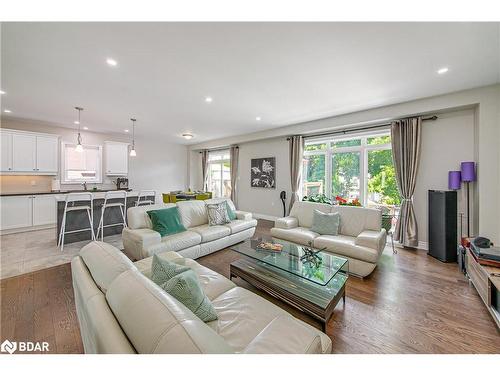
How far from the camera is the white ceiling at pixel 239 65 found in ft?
5.79

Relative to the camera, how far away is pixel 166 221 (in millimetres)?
2963

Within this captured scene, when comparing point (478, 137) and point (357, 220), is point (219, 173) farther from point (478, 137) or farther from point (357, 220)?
point (478, 137)

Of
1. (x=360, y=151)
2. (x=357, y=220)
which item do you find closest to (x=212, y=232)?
(x=357, y=220)

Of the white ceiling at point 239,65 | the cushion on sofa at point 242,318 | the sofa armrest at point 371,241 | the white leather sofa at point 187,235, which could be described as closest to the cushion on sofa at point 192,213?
the white leather sofa at point 187,235

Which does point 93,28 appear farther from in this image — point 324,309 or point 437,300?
point 437,300

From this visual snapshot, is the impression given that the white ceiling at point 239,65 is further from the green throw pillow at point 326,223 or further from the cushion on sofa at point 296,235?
the cushion on sofa at point 296,235

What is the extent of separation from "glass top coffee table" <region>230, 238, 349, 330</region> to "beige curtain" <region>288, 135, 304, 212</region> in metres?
2.76

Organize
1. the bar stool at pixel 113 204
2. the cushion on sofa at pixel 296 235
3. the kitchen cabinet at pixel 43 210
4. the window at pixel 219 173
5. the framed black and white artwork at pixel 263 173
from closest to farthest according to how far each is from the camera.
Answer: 1. the cushion on sofa at pixel 296 235
2. the bar stool at pixel 113 204
3. the kitchen cabinet at pixel 43 210
4. the framed black and white artwork at pixel 263 173
5. the window at pixel 219 173

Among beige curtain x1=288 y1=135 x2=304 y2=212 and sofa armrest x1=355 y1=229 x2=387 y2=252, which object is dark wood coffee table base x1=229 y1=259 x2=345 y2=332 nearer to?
sofa armrest x1=355 y1=229 x2=387 y2=252

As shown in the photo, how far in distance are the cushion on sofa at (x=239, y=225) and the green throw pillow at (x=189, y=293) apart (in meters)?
2.30

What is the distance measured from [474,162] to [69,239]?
287 inches

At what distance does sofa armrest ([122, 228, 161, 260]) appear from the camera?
8.38 ft

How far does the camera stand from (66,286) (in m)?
2.30

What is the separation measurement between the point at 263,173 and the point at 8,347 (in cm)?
526
